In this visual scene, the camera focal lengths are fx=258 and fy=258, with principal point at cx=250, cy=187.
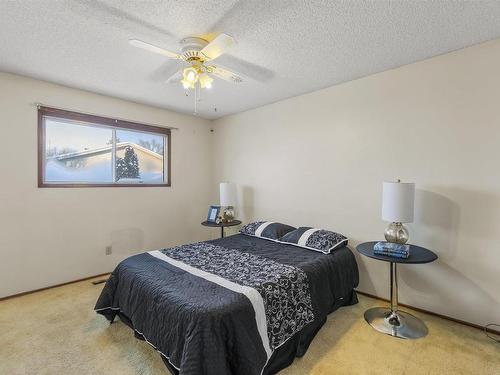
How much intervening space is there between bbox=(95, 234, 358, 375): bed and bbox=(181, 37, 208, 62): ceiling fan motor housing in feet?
5.76

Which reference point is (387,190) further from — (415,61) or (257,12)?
(257,12)

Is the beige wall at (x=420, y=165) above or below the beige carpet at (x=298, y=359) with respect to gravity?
above

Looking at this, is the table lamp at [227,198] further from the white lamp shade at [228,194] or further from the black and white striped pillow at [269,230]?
the black and white striped pillow at [269,230]


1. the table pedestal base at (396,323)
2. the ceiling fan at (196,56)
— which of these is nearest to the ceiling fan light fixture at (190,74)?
the ceiling fan at (196,56)

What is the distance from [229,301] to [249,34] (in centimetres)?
199

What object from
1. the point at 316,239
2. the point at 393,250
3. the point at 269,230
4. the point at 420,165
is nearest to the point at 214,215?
the point at 269,230

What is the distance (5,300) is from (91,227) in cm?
107

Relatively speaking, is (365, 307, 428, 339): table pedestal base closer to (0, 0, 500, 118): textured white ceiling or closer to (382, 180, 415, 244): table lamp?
(382, 180, 415, 244): table lamp

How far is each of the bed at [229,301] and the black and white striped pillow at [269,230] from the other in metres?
0.40

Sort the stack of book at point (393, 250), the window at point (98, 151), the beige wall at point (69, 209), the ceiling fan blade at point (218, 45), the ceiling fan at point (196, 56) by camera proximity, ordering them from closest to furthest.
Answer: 1. the ceiling fan blade at point (218, 45)
2. the ceiling fan at point (196, 56)
3. the stack of book at point (393, 250)
4. the beige wall at point (69, 209)
5. the window at point (98, 151)

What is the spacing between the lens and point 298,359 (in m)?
1.90

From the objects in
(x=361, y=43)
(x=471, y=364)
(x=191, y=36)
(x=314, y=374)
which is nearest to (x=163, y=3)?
(x=191, y=36)

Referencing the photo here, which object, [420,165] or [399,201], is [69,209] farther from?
[420,165]

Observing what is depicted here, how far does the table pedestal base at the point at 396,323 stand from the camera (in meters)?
2.18
